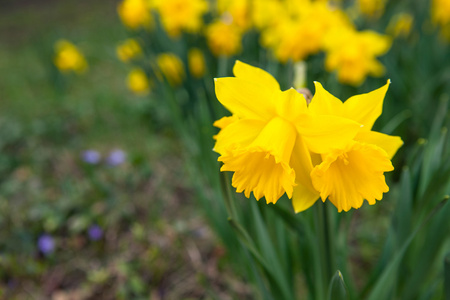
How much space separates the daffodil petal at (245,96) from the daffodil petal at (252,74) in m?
0.03

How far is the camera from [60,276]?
1.53m

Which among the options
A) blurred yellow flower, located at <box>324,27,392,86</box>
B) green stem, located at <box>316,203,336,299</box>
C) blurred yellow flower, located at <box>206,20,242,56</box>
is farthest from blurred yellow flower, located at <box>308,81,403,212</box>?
blurred yellow flower, located at <box>206,20,242,56</box>

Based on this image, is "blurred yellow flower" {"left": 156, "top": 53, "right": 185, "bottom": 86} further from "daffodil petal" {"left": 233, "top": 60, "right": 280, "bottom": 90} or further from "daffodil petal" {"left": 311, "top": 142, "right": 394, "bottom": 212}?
"daffodil petal" {"left": 311, "top": 142, "right": 394, "bottom": 212}

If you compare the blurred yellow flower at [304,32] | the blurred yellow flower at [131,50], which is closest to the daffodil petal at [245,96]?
the blurred yellow flower at [304,32]

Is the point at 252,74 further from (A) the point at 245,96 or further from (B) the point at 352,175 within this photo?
(B) the point at 352,175

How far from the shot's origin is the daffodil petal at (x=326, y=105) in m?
0.58

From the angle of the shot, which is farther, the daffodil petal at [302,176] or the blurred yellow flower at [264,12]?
the blurred yellow flower at [264,12]

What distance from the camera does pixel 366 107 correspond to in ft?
1.99

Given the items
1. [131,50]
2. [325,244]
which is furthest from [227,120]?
[131,50]

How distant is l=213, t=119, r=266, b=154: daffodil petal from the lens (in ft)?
2.05

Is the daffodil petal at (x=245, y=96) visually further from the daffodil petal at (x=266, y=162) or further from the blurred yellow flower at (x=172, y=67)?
the blurred yellow flower at (x=172, y=67)

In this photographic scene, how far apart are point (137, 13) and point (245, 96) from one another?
180cm

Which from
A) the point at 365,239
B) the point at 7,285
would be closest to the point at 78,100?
the point at 7,285

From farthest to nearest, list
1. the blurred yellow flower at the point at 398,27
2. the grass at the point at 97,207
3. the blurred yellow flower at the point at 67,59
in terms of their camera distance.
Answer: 1. the blurred yellow flower at the point at 67,59
2. the blurred yellow flower at the point at 398,27
3. the grass at the point at 97,207
